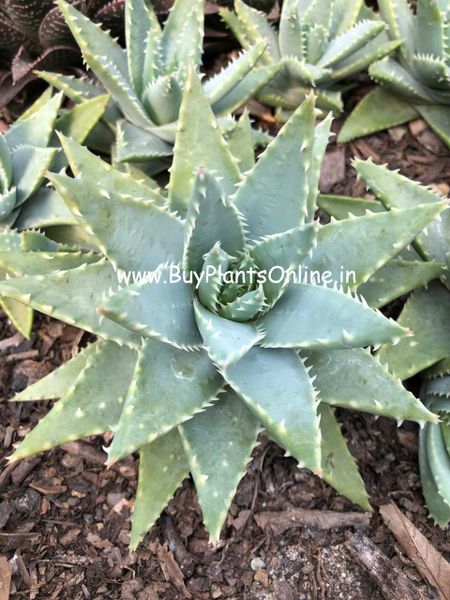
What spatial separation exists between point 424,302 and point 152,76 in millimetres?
1026

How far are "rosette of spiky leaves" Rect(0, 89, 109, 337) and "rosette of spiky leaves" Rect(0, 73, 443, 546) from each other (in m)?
0.40

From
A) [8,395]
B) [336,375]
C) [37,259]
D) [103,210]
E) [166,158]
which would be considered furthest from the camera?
[166,158]

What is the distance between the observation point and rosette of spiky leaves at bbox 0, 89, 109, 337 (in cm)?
169

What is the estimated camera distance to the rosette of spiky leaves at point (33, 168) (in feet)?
5.53

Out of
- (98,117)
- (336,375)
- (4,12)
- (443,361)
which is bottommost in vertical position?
(443,361)

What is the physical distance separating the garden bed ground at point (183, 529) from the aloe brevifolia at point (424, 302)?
Answer: 0.49ft

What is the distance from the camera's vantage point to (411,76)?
2.08m

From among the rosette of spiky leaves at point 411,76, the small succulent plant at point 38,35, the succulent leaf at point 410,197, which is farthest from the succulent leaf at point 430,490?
the small succulent plant at point 38,35

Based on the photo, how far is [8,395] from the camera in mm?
1778

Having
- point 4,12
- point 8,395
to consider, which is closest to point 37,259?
point 8,395

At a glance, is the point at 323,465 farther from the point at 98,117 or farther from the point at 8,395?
the point at 98,117

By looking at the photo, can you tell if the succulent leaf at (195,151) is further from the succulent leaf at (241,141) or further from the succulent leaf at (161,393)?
the succulent leaf at (161,393)

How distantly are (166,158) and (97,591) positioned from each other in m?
1.24

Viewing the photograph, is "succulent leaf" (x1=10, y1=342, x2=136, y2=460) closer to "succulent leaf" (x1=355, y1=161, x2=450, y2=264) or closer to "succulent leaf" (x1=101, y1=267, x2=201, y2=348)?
"succulent leaf" (x1=101, y1=267, x2=201, y2=348)
